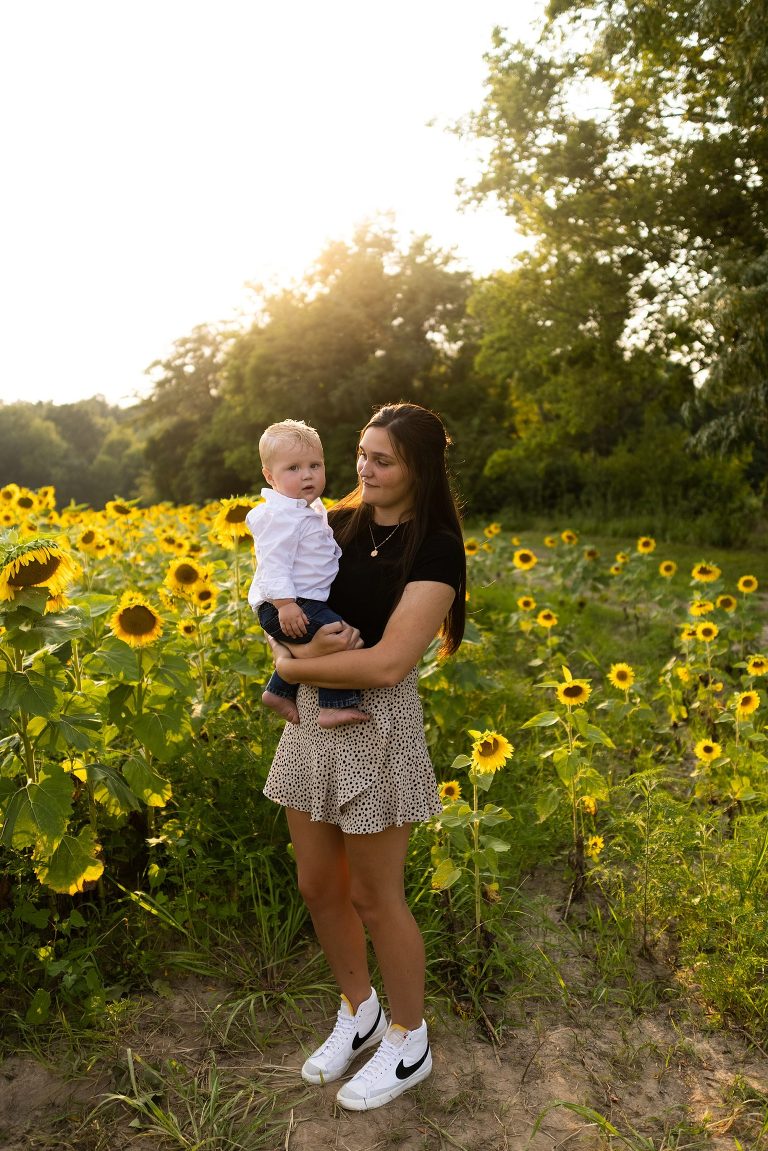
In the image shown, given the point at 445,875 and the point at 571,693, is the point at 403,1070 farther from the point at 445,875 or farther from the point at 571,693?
the point at 571,693

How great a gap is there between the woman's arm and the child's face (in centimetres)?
38

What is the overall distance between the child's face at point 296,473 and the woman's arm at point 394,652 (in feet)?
1.24

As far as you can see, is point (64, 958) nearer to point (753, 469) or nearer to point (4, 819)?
point (4, 819)

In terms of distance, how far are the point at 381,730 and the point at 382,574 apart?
1.29ft

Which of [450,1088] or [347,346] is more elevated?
[347,346]

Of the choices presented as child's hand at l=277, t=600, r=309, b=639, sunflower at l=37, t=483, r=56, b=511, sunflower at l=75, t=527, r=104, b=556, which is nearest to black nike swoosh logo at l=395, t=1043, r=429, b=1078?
child's hand at l=277, t=600, r=309, b=639

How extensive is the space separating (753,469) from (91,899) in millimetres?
23352

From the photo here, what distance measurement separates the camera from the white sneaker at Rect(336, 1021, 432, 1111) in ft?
8.26

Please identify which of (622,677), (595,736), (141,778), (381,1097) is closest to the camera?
(381,1097)

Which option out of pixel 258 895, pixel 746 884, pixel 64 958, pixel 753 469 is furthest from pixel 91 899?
pixel 753 469

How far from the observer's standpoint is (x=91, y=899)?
3207mm

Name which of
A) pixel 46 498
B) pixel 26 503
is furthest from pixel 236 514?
pixel 46 498

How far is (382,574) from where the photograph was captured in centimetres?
243

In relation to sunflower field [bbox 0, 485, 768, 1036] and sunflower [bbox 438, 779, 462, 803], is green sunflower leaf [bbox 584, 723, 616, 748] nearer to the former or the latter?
sunflower field [bbox 0, 485, 768, 1036]
